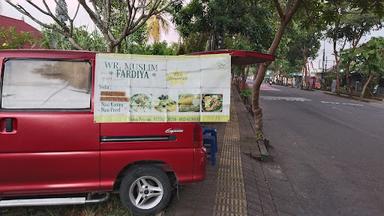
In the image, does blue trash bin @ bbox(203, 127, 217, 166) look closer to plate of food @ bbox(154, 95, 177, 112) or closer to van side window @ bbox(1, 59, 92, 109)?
plate of food @ bbox(154, 95, 177, 112)

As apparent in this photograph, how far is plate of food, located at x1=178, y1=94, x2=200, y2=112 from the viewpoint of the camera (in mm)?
4805

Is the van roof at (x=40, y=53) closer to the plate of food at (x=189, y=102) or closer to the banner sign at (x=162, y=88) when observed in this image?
the banner sign at (x=162, y=88)

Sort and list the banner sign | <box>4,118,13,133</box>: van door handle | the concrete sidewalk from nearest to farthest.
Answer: <box>4,118,13,133</box>: van door handle < the banner sign < the concrete sidewalk

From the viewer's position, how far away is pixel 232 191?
19.4 ft

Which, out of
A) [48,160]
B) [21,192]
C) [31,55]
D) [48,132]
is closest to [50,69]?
[31,55]

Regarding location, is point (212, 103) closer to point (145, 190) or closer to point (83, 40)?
point (145, 190)

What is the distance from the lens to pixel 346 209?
5789mm

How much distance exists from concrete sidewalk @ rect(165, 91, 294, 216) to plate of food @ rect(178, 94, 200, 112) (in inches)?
49.6

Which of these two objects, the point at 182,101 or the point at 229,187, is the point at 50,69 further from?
the point at 229,187

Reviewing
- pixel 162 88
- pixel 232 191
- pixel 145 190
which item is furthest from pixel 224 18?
pixel 145 190

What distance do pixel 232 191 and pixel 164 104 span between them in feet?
6.27

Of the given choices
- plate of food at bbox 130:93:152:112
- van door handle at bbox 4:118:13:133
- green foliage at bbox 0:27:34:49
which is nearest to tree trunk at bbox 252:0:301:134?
plate of food at bbox 130:93:152:112

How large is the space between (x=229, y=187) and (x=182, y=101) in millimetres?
1931

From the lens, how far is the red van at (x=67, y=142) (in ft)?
14.5
